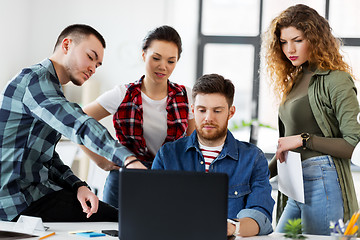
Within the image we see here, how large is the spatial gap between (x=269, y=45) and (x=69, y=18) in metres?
3.01

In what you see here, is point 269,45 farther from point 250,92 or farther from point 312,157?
point 250,92

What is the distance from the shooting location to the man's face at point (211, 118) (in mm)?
1890

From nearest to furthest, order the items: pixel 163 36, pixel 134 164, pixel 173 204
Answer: pixel 173 204
pixel 134 164
pixel 163 36

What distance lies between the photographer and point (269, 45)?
218 centimetres

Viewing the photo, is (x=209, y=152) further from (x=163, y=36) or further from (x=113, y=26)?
(x=113, y=26)

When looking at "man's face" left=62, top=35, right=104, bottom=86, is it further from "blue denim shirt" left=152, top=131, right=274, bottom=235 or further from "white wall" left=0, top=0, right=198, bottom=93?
"white wall" left=0, top=0, right=198, bottom=93

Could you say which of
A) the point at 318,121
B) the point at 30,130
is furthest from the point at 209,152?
the point at 30,130

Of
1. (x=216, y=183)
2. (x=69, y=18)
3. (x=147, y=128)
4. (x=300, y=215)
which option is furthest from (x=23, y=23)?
Result: (x=216, y=183)

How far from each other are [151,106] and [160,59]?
0.22m

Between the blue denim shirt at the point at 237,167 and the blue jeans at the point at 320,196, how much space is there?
27cm

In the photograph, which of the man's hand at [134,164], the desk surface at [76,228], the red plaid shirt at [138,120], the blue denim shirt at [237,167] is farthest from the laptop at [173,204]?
the red plaid shirt at [138,120]

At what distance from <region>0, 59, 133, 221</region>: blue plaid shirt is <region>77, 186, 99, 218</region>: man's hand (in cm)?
10

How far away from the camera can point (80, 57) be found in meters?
1.79

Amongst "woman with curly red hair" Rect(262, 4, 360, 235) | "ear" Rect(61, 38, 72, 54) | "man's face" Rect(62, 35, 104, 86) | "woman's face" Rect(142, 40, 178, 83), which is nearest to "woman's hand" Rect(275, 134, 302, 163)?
"woman with curly red hair" Rect(262, 4, 360, 235)
